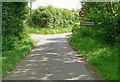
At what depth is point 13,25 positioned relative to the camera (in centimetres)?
1881

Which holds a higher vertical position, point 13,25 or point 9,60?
point 13,25

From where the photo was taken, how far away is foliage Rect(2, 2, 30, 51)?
56.6 ft

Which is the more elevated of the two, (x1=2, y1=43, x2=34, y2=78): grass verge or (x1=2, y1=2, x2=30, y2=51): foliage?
(x1=2, y1=2, x2=30, y2=51): foliage

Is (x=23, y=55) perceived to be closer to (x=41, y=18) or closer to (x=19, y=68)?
(x=19, y=68)

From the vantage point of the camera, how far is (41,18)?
41.7m

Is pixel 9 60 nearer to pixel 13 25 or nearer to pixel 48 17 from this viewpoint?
pixel 13 25

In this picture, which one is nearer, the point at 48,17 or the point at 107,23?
the point at 107,23

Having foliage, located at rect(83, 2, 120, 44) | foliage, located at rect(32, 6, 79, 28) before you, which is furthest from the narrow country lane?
foliage, located at rect(32, 6, 79, 28)

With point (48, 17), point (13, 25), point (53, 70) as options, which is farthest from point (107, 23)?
point (48, 17)

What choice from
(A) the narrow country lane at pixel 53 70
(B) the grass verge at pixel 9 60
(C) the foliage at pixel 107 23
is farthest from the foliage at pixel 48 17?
(A) the narrow country lane at pixel 53 70

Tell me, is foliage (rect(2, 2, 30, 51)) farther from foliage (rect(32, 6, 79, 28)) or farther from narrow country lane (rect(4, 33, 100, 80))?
foliage (rect(32, 6, 79, 28))

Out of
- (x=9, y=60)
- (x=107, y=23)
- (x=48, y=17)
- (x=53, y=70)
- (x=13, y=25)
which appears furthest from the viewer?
(x=48, y=17)

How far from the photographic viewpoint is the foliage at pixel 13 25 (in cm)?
1727

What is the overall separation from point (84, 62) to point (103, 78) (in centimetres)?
398
